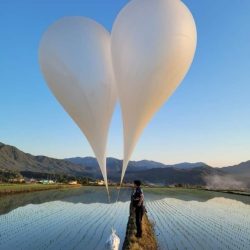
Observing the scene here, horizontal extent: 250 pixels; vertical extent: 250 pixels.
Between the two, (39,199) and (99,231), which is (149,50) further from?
(39,199)

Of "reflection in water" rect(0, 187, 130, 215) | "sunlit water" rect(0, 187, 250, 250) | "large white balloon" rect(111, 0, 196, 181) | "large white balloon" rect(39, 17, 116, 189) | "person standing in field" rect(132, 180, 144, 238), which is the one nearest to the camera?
"large white balloon" rect(111, 0, 196, 181)

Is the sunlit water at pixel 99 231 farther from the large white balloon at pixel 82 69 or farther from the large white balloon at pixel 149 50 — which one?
the large white balloon at pixel 149 50

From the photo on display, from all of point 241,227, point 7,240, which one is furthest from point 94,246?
point 241,227

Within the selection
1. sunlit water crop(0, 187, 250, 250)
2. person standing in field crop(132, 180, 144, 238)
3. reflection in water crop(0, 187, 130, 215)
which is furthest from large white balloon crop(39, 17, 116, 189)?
reflection in water crop(0, 187, 130, 215)

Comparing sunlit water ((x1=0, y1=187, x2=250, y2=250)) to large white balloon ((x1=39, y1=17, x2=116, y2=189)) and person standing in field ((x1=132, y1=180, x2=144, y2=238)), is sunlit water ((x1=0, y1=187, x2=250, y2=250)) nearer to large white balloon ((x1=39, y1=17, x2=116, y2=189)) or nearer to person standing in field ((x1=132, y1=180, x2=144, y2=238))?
person standing in field ((x1=132, y1=180, x2=144, y2=238))

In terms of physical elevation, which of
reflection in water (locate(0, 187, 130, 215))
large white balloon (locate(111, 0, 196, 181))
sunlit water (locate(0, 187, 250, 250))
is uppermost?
reflection in water (locate(0, 187, 130, 215))

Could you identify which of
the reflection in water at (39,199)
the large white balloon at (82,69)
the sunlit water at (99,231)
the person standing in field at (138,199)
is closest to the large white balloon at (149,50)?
the large white balloon at (82,69)

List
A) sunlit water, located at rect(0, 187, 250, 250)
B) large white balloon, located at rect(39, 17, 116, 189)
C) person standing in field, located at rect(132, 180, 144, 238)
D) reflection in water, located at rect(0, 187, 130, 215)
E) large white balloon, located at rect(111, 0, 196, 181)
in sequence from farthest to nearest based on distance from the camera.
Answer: reflection in water, located at rect(0, 187, 130, 215), sunlit water, located at rect(0, 187, 250, 250), person standing in field, located at rect(132, 180, 144, 238), large white balloon, located at rect(39, 17, 116, 189), large white balloon, located at rect(111, 0, 196, 181)
